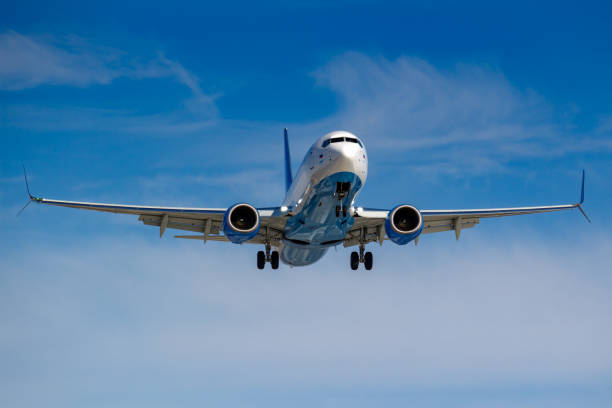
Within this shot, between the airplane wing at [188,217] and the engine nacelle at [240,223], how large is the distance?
5.37ft

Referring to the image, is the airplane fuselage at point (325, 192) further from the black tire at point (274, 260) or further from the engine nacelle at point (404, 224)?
the black tire at point (274, 260)

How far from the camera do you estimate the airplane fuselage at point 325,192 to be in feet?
92.2

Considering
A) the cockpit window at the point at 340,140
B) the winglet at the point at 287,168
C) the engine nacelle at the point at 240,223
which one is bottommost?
the engine nacelle at the point at 240,223

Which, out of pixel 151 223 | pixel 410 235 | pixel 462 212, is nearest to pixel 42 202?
pixel 151 223

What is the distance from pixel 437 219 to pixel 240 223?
36.3 feet

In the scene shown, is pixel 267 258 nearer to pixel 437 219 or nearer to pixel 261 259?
pixel 261 259

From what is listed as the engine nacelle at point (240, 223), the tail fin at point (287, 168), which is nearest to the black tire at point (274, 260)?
the engine nacelle at point (240, 223)

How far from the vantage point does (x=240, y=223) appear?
31094 mm

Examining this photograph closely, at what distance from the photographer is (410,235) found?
3044 centimetres

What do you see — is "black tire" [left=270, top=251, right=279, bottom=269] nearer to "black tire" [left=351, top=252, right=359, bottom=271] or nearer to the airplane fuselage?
the airplane fuselage

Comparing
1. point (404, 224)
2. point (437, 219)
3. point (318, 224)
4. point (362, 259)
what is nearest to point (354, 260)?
point (362, 259)

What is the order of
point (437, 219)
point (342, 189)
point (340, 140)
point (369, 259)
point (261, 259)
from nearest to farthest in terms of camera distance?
point (340, 140), point (342, 189), point (437, 219), point (369, 259), point (261, 259)

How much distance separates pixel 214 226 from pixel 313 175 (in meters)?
8.02

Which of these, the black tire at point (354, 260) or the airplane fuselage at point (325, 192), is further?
the black tire at point (354, 260)
